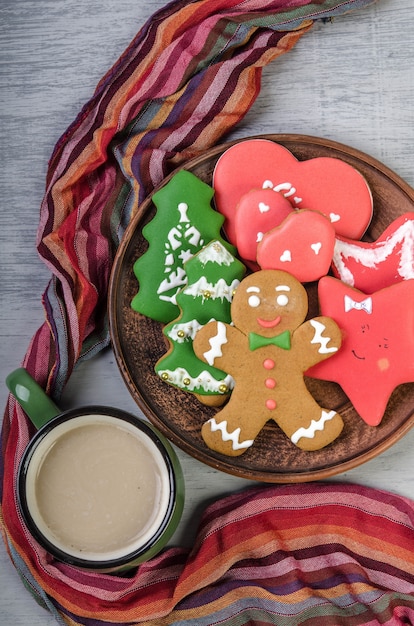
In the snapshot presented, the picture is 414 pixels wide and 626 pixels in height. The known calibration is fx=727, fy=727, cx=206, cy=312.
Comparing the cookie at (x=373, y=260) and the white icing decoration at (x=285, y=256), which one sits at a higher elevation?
the white icing decoration at (x=285, y=256)

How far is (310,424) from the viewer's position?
2.90ft

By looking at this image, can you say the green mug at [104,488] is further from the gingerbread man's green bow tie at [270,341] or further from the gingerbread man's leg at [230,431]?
the gingerbread man's green bow tie at [270,341]

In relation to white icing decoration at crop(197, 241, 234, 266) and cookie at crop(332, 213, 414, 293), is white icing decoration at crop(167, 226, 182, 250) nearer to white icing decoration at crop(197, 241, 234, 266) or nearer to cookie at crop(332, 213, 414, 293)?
white icing decoration at crop(197, 241, 234, 266)

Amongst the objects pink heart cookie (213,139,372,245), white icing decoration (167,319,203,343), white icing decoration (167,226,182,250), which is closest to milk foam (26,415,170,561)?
white icing decoration (167,319,203,343)

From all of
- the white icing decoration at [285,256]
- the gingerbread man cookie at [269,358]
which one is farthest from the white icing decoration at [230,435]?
the white icing decoration at [285,256]

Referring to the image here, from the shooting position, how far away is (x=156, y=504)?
88 cm

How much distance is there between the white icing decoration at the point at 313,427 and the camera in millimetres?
884

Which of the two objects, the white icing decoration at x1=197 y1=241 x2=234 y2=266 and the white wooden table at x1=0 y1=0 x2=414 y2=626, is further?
the white wooden table at x1=0 y1=0 x2=414 y2=626

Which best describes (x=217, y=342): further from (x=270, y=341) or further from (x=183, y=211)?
(x=183, y=211)

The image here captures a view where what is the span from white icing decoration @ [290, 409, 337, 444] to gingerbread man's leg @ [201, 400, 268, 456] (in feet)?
0.14

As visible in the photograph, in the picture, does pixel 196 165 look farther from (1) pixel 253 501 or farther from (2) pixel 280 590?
(2) pixel 280 590

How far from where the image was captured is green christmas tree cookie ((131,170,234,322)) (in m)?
0.89

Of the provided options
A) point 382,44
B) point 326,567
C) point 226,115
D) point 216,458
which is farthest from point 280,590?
point 382,44

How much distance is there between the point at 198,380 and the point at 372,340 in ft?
0.70
